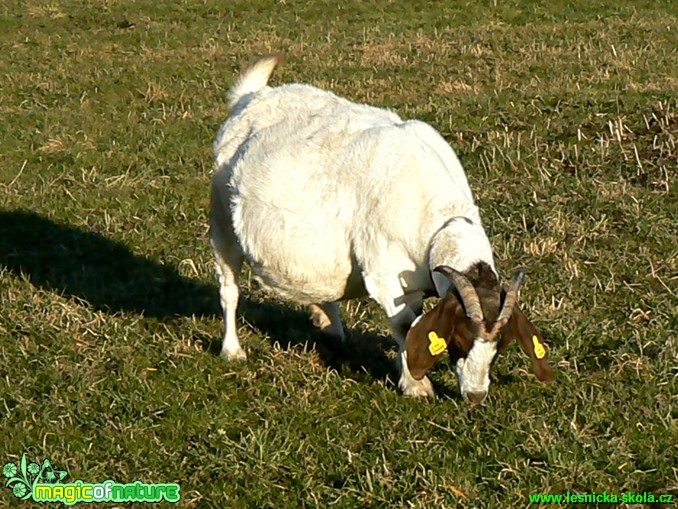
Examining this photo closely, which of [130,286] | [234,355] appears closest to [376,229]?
[234,355]

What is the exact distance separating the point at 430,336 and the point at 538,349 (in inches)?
28.4

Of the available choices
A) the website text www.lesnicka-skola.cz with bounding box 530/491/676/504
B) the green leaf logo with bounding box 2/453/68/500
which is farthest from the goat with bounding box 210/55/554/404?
the green leaf logo with bounding box 2/453/68/500

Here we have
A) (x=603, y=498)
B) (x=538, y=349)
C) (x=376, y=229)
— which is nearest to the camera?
(x=603, y=498)

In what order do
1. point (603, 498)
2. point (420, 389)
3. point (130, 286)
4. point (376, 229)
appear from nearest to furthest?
point (603, 498) < point (376, 229) < point (420, 389) < point (130, 286)

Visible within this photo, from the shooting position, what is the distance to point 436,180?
7.69 m

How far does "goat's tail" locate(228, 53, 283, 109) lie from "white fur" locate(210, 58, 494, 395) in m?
0.85

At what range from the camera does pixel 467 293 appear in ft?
22.7

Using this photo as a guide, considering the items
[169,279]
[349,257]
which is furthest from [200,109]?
[349,257]

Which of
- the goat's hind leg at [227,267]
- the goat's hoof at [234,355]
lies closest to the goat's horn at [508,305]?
the goat's hoof at [234,355]

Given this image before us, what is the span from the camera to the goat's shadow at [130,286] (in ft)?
29.8

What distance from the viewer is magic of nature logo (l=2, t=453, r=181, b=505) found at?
22.2ft

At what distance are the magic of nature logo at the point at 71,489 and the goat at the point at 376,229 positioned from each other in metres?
1.80

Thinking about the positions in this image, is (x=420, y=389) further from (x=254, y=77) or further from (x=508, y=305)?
(x=254, y=77)

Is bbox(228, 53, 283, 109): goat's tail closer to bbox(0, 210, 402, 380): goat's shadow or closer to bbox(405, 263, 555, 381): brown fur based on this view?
bbox(0, 210, 402, 380): goat's shadow
